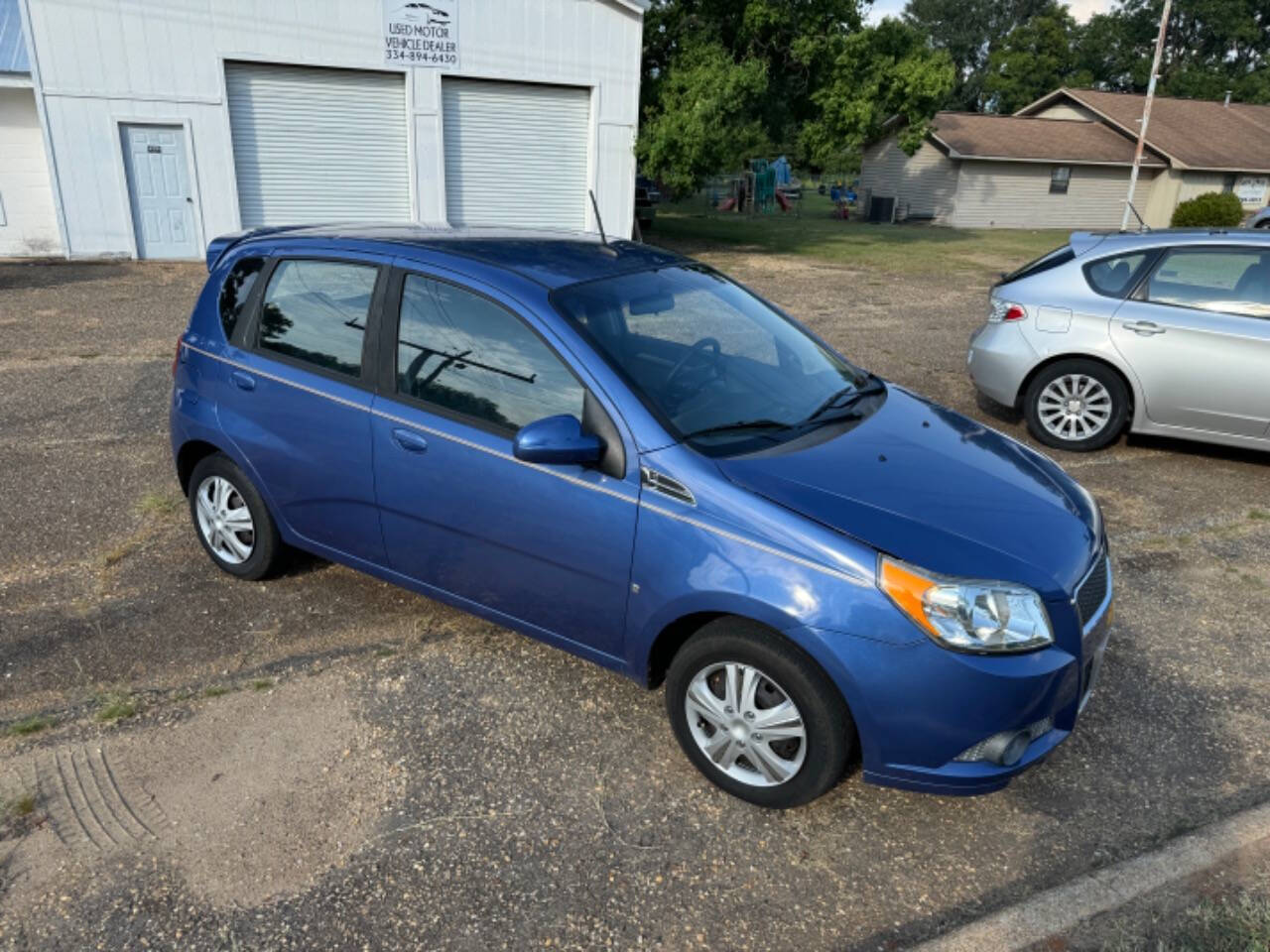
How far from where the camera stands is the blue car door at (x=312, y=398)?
148 inches

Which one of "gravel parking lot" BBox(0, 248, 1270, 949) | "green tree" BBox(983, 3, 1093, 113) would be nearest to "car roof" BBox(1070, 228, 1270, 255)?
"gravel parking lot" BBox(0, 248, 1270, 949)

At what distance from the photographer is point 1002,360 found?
Result: 6.98 metres

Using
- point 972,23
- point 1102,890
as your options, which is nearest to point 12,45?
point 1102,890

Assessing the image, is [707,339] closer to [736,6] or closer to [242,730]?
[242,730]

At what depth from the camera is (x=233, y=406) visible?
4180mm

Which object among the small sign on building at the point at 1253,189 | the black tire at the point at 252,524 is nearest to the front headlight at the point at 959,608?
the black tire at the point at 252,524

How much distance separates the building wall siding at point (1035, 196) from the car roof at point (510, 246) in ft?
103

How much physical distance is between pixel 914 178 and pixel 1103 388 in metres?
29.8

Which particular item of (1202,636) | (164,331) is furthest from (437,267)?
(164,331)

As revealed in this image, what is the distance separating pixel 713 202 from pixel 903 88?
20.0m

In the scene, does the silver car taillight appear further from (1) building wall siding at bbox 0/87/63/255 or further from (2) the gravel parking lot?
(1) building wall siding at bbox 0/87/63/255

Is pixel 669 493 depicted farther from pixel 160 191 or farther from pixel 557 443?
pixel 160 191

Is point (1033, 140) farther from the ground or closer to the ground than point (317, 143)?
farther from the ground

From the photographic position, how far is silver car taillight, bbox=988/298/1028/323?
6902 mm
